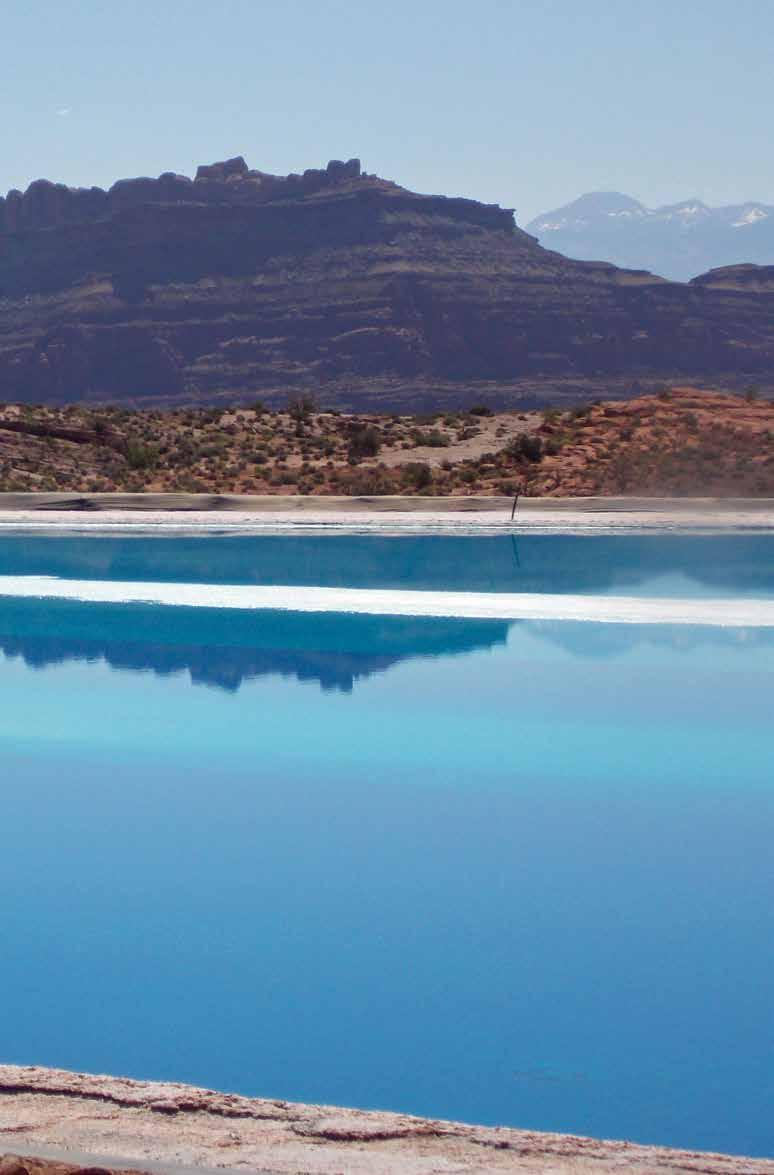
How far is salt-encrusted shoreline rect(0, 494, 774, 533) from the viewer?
20266 mm

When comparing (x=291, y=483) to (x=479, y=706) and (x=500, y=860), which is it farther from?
(x=500, y=860)

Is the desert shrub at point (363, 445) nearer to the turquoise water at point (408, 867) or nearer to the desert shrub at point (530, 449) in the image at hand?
the desert shrub at point (530, 449)

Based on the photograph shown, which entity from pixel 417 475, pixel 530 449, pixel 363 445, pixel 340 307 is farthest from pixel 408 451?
pixel 340 307

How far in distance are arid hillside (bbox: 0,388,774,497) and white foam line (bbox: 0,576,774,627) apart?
1064 centimetres

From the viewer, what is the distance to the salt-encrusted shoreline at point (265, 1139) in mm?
3369

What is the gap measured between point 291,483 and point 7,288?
64.3 metres

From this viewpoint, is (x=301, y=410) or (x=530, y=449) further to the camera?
(x=301, y=410)

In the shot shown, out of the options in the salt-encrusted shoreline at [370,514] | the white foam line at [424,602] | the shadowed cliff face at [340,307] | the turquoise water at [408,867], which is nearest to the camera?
the turquoise water at [408,867]

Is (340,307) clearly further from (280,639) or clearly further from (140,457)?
(280,639)

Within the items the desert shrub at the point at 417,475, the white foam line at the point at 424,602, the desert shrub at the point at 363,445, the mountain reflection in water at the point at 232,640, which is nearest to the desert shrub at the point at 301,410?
the desert shrub at the point at 363,445

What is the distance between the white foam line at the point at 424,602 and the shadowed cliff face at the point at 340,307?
54.4 m

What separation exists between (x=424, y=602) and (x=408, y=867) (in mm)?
7401

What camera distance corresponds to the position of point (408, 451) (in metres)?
32.9

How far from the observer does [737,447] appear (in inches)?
1125
